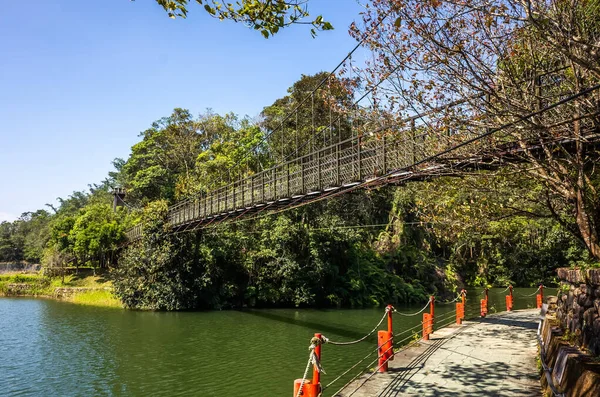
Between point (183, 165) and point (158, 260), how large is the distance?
18.7 meters

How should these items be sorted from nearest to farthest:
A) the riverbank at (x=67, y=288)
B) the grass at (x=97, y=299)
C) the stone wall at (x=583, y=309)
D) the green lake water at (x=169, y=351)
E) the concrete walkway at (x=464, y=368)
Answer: the stone wall at (x=583, y=309) → the concrete walkway at (x=464, y=368) → the green lake water at (x=169, y=351) → the grass at (x=97, y=299) → the riverbank at (x=67, y=288)

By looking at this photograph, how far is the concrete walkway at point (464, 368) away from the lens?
561 cm

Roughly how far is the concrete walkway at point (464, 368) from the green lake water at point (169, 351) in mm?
1518

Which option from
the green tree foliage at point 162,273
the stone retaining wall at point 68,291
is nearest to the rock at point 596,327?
the green tree foliage at point 162,273

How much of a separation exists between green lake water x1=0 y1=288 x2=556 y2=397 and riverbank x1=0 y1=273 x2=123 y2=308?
4493 millimetres

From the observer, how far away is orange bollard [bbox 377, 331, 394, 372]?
6441mm

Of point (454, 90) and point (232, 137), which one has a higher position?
point (232, 137)

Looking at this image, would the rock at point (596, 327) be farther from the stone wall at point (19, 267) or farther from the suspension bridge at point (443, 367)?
the stone wall at point (19, 267)

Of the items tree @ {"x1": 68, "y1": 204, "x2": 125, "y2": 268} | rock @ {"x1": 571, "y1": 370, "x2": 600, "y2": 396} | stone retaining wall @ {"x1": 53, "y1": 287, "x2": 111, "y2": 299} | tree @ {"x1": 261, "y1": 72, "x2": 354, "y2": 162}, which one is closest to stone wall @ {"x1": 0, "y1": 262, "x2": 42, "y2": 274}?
tree @ {"x1": 68, "y1": 204, "x2": 125, "y2": 268}

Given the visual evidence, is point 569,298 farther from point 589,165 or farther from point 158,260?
point 158,260

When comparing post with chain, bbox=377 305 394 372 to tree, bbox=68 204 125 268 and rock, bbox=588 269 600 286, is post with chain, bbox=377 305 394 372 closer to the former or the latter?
rock, bbox=588 269 600 286

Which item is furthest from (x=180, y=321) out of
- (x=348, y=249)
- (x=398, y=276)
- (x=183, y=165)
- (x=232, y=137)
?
(x=183, y=165)

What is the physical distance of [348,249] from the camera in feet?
81.6

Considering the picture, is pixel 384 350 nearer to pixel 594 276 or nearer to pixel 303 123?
pixel 594 276
